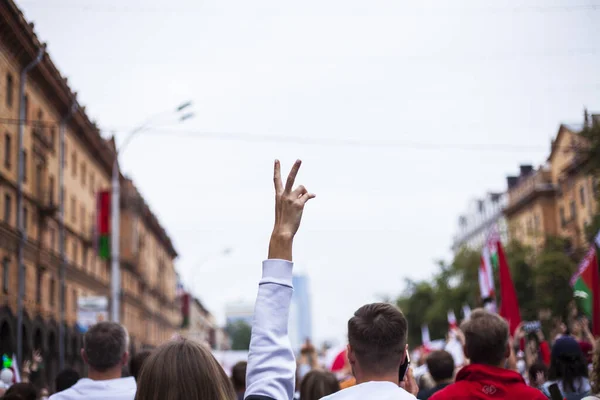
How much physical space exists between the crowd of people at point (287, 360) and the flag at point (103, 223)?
38264mm

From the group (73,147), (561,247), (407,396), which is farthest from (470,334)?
(561,247)

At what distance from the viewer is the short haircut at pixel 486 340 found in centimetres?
519

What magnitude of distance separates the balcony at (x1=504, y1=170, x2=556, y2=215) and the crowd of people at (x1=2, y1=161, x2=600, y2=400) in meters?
70.5

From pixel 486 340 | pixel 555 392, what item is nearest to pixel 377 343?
pixel 486 340

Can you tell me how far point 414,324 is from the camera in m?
100

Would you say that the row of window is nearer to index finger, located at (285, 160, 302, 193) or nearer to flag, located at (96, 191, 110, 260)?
flag, located at (96, 191, 110, 260)

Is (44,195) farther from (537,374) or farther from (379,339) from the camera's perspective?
(379,339)

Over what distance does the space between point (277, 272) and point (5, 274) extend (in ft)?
109

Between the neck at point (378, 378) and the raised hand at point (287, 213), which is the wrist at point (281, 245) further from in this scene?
the neck at point (378, 378)

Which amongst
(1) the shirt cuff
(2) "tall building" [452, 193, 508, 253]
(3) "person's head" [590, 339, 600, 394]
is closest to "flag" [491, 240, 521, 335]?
(3) "person's head" [590, 339, 600, 394]

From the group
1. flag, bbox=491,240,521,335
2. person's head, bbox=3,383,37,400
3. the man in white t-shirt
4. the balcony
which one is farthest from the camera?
the balcony

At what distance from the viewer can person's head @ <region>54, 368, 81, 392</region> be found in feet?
24.9

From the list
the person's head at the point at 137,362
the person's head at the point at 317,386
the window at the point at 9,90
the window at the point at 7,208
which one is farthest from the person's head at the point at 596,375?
the window at the point at 7,208

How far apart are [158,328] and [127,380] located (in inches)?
3337
